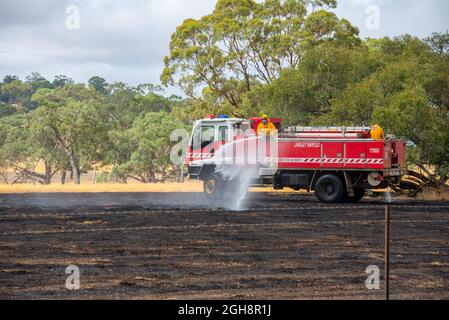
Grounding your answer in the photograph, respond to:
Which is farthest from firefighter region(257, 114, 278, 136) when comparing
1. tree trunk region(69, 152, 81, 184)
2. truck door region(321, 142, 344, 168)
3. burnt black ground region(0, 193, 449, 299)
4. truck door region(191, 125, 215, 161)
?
tree trunk region(69, 152, 81, 184)

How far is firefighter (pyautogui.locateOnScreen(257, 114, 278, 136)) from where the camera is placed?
30938 millimetres

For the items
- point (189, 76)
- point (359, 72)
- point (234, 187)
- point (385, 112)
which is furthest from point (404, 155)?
point (189, 76)

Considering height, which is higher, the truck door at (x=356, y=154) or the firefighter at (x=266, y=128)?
the firefighter at (x=266, y=128)

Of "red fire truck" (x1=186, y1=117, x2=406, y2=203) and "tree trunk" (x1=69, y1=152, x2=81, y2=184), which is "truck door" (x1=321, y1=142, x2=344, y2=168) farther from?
"tree trunk" (x1=69, y1=152, x2=81, y2=184)

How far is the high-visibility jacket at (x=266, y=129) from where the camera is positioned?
30.9 meters

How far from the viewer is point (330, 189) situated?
30.7m

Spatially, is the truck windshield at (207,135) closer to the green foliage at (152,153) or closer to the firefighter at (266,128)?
the firefighter at (266,128)

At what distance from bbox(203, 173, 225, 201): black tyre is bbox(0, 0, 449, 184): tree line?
702 cm

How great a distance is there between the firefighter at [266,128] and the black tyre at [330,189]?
2.30m

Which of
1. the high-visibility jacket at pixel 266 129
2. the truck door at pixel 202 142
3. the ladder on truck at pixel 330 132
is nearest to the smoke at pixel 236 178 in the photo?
the truck door at pixel 202 142

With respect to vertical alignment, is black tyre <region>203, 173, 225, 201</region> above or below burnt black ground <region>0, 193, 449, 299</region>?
above

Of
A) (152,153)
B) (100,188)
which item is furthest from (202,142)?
(152,153)

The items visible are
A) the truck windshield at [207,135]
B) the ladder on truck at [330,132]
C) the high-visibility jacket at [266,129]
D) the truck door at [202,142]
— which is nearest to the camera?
the high-visibility jacket at [266,129]
